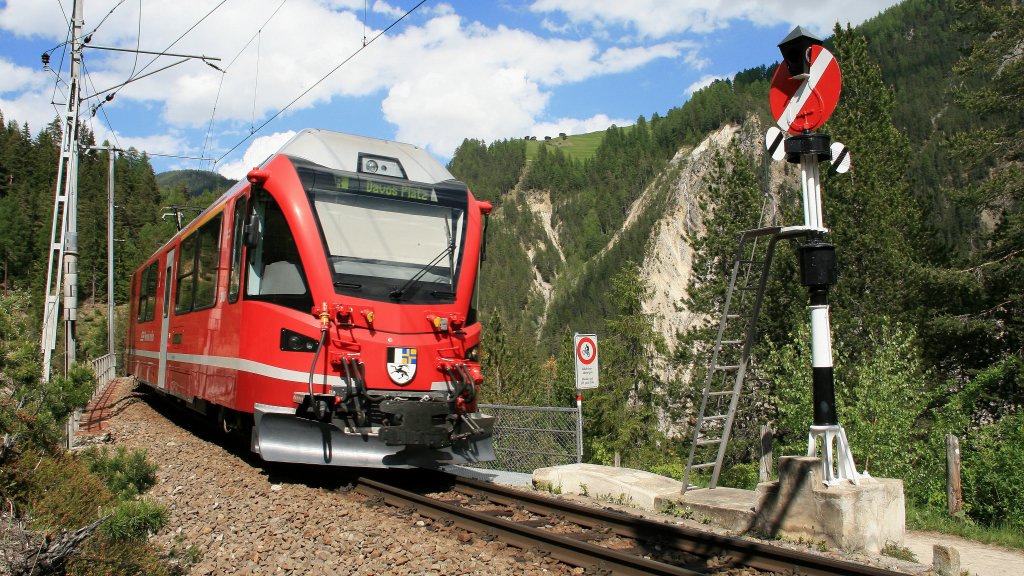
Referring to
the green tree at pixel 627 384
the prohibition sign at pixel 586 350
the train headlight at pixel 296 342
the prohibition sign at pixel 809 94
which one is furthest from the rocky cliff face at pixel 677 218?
the prohibition sign at pixel 809 94

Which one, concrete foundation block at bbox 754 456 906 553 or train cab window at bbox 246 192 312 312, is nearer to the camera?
concrete foundation block at bbox 754 456 906 553

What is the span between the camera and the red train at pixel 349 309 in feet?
26.7

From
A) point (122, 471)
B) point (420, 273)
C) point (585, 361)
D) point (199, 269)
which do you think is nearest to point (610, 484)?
point (420, 273)

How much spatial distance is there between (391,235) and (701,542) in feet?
15.8

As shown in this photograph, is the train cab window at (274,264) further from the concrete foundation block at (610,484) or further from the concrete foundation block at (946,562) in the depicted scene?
the concrete foundation block at (946,562)

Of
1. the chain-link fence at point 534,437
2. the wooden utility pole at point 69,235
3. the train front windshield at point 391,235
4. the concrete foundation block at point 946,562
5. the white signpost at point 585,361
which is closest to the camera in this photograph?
the concrete foundation block at point 946,562

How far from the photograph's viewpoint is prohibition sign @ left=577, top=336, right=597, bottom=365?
1266 cm

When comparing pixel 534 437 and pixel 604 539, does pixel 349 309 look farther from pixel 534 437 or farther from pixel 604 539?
pixel 534 437

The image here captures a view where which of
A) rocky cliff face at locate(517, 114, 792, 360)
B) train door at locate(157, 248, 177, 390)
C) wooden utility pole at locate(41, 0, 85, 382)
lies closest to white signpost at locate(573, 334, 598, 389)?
train door at locate(157, 248, 177, 390)

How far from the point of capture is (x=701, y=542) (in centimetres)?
622

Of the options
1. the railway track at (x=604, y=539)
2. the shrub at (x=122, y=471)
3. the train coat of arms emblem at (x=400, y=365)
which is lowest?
the railway track at (x=604, y=539)

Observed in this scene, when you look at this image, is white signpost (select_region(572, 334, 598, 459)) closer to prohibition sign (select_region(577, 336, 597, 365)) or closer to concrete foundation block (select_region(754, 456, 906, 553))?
prohibition sign (select_region(577, 336, 597, 365))

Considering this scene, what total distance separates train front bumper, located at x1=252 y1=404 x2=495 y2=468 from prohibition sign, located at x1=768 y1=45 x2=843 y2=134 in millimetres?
→ 4508

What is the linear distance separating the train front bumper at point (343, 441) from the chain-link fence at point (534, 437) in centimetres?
427
